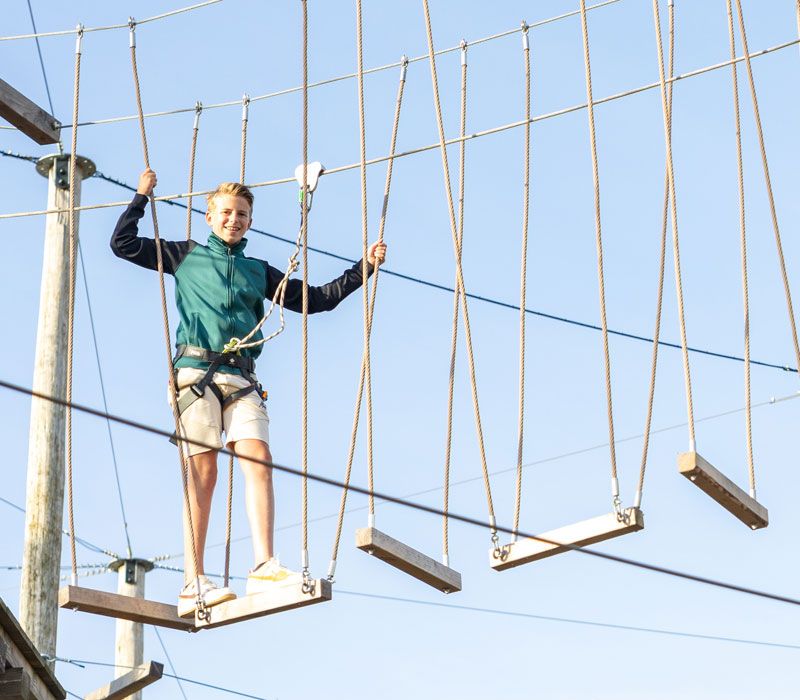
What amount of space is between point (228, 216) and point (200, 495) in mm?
1035

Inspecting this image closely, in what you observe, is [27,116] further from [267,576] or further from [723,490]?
[723,490]

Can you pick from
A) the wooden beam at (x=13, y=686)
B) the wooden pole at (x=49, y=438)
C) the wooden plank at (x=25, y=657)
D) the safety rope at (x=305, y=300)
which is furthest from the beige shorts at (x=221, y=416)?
the wooden pole at (x=49, y=438)

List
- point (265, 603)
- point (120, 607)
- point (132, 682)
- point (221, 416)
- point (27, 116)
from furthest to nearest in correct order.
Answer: point (132, 682), point (27, 116), point (221, 416), point (120, 607), point (265, 603)

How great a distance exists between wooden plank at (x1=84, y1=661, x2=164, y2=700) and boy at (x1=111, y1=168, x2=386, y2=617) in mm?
1702

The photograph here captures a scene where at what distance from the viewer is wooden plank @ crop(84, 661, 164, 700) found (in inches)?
346

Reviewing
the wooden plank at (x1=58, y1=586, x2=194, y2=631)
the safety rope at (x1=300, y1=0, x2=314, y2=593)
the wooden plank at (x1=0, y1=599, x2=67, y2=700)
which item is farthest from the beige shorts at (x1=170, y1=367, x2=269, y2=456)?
the wooden plank at (x1=0, y1=599, x2=67, y2=700)

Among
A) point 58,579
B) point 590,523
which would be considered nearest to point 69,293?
point 58,579

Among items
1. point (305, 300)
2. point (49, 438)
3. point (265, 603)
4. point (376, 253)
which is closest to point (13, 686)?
point (265, 603)

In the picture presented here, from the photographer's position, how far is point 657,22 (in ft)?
24.6

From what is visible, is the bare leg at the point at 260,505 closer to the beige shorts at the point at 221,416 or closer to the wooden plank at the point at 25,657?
the beige shorts at the point at 221,416

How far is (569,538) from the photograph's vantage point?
6844 mm

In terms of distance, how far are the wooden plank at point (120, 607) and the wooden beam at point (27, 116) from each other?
183 centimetres

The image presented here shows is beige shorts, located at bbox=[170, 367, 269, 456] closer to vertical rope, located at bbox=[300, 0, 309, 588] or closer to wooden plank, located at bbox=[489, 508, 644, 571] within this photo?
vertical rope, located at bbox=[300, 0, 309, 588]

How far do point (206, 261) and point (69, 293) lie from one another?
1877mm
